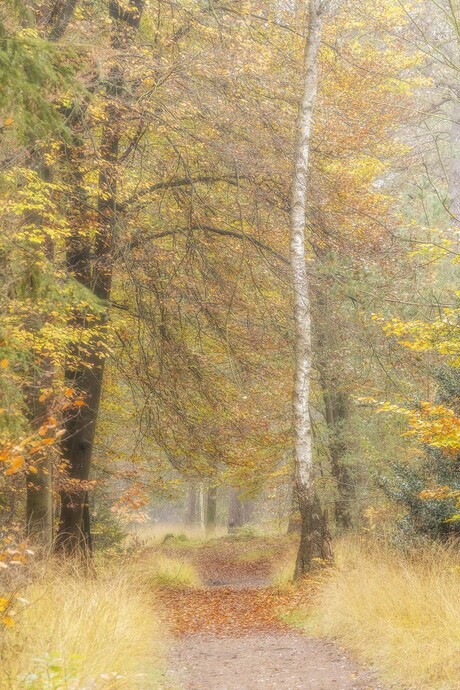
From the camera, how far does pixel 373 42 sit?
15164 millimetres

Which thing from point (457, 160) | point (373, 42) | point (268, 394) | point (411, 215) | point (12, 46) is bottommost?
point (268, 394)

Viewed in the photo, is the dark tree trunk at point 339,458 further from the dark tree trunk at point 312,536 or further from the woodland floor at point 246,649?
the dark tree trunk at point 312,536

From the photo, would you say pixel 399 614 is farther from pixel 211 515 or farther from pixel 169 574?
pixel 211 515

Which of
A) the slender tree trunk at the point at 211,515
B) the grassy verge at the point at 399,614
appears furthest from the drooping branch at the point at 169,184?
the slender tree trunk at the point at 211,515

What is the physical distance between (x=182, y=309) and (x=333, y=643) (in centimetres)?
587

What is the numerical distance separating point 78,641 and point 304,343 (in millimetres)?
6734

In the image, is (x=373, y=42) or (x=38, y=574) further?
(x=373, y=42)

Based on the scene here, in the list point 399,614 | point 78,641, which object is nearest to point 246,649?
point 399,614

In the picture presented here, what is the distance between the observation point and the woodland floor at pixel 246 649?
6594 mm

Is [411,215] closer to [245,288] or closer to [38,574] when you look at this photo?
[245,288]

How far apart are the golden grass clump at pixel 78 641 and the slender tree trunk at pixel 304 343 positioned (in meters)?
3.95

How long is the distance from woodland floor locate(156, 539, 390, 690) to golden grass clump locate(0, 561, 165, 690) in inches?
17.0

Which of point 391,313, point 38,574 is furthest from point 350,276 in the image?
point 38,574

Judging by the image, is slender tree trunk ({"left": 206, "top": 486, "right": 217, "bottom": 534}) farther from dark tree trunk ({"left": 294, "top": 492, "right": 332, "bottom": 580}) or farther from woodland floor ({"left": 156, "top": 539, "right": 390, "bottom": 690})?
dark tree trunk ({"left": 294, "top": 492, "right": 332, "bottom": 580})
